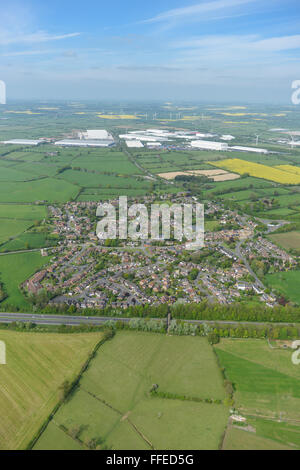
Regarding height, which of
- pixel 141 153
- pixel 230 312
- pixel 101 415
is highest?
pixel 141 153

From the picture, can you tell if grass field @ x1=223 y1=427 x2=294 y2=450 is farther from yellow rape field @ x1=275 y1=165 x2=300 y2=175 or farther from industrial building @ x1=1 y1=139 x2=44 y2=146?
industrial building @ x1=1 y1=139 x2=44 y2=146

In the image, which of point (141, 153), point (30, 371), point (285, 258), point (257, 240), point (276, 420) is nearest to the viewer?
point (276, 420)

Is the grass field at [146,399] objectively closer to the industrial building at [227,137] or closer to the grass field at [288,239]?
the grass field at [288,239]

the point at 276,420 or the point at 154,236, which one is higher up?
the point at 154,236

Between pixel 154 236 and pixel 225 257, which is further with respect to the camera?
pixel 154 236
